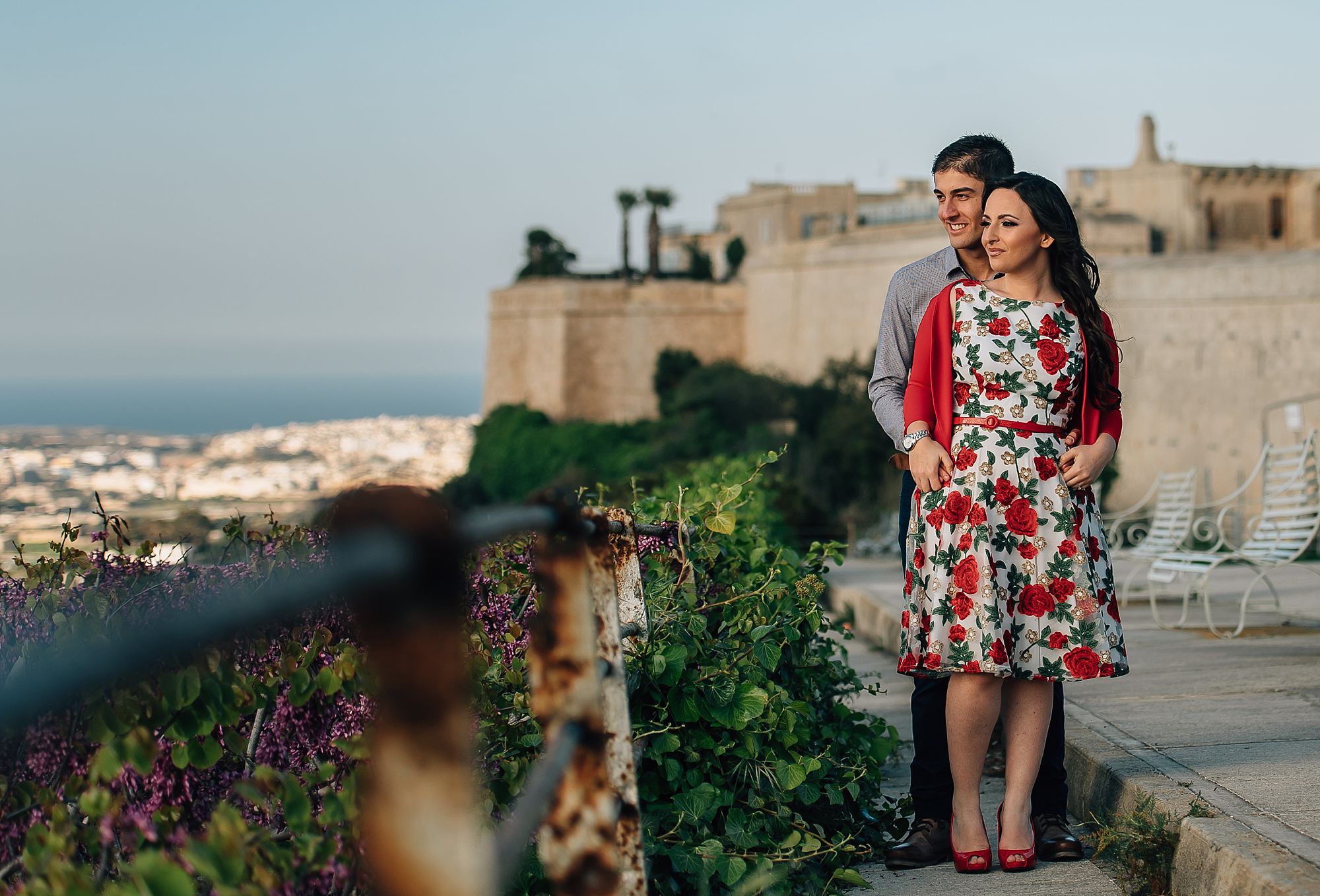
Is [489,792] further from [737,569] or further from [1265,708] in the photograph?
[1265,708]

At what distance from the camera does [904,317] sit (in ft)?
10.7

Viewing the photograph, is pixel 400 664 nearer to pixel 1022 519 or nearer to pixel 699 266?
pixel 1022 519

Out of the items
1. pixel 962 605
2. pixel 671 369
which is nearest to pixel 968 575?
pixel 962 605

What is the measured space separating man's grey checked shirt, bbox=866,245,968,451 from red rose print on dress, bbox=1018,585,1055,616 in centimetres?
58

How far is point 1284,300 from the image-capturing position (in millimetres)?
25156

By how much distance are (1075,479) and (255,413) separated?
157226 mm

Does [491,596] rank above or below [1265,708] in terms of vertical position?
above

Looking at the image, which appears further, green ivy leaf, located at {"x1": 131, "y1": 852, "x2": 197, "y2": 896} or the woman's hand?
the woman's hand

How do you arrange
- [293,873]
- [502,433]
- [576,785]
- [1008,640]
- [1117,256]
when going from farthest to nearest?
1. [502,433]
2. [1117,256]
3. [1008,640]
4. [576,785]
5. [293,873]

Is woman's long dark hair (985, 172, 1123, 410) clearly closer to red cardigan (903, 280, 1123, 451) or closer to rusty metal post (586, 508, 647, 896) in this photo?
red cardigan (903, 280, 1123, 451)

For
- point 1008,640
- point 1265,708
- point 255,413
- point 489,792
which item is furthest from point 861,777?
point 255,413

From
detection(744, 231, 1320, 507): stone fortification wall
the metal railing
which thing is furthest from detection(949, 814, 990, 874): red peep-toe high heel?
detection(744, 231, 1320, 507): stone fortification wall

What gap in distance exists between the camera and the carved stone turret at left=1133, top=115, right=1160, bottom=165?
36031 millimetres

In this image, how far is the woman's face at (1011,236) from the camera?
2857mm
